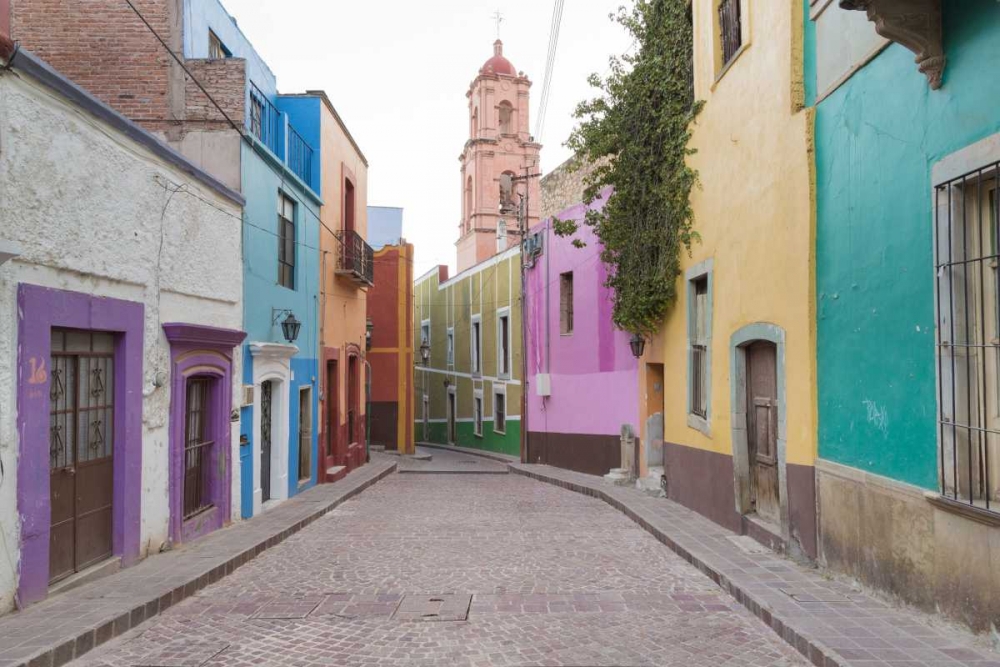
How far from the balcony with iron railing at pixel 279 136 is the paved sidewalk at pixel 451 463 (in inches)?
324

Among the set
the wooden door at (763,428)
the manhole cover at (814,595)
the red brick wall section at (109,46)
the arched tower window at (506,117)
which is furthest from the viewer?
the arched tower window at (506,117)

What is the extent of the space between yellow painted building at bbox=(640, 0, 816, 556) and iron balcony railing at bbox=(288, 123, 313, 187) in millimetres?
A: 6744

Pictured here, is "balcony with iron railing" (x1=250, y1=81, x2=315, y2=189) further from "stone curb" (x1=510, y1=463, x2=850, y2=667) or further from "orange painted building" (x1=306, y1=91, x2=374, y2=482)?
"stone curb" (x1=510, y1=463, x2=850, y2=667)

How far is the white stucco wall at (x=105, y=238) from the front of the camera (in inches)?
217

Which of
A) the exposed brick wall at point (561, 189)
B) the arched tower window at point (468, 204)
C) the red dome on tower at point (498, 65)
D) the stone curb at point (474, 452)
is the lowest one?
the stone curb at point (474, 452)

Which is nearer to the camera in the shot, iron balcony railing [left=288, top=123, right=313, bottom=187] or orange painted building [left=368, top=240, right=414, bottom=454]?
iron balcony railing [left=288, top=123, right=313, bottom=187]

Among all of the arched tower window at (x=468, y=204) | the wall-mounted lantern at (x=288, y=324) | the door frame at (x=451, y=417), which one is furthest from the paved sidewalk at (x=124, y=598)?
the arched tower window at (x=468, y=204)

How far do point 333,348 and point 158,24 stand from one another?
7072 mm

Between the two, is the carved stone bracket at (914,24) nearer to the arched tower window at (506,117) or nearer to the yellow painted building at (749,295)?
the yellow painted building at (749,295)

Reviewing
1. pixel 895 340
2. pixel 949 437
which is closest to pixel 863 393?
pixel 895 340

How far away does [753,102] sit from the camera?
334 inches

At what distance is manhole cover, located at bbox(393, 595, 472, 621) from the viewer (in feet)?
19.1

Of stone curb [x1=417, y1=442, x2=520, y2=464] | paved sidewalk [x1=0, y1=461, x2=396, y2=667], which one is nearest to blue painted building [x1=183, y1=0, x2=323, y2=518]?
paved sidewalk [x1=0, y1=461, x2=396, y2=667]

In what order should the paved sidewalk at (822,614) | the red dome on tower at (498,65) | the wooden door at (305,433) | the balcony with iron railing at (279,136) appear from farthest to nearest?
1. the red dome on tower at (498,65)
2. the wooden door at (305,433)
3. the balcony with iron railing at (279,136)
4. the paved sidewalk at (822,614)
